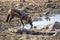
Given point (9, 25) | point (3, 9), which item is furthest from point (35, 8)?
point (9, 25)

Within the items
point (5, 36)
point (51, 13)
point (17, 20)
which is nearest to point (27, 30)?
point (5, 36)

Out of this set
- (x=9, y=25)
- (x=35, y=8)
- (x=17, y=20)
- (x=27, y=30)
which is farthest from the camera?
(x=35, y=8)

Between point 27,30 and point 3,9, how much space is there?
265 inches

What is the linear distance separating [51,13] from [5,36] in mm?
6881

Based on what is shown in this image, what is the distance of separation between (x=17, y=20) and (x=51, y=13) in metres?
3.60

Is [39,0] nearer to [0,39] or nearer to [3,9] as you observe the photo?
[3,9]

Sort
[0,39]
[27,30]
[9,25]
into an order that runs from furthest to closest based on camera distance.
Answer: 1. [9,25]
2. [27,30]
3. [0,39]

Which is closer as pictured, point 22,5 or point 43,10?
point 43,10

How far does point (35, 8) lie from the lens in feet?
59.7

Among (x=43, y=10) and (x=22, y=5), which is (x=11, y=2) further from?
(x=43, y=10)

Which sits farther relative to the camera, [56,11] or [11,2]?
[11,2]

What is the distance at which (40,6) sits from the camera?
62.3 feet

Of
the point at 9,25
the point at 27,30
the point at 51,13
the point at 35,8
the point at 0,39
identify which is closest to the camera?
the point at 0,39

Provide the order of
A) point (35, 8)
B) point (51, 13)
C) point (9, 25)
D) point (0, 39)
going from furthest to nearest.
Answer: point (35, 8)
point (51, 13)
point (9, 25)
point (0, 39)
